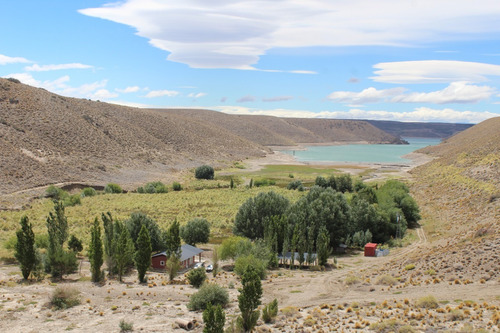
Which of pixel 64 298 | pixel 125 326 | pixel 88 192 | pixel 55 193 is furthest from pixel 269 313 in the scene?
pixel 88 192

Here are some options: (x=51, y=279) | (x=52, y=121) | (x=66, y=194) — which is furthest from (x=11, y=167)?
(x=51, y=279)

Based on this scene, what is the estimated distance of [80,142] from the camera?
312 ft

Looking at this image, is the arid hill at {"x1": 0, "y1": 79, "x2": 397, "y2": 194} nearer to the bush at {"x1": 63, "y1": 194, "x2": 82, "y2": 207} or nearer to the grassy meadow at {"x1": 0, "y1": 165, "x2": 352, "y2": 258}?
the bush at {"x1": 63, "y1": 194, "x2": 82, "y2": 207}

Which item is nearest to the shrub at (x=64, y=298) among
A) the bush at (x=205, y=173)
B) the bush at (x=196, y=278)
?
the bush at (x=196, y=278)

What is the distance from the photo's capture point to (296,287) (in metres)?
27.4

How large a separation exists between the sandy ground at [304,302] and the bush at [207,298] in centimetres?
42

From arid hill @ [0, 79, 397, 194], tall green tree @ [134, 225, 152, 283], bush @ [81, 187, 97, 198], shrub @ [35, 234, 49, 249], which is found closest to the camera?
tall green tree @ [134, 225, 152, 283]

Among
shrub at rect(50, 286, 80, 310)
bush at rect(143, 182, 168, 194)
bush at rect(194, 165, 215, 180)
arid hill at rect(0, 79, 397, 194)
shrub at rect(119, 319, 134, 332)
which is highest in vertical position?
arid hill at rect(0, 79, 397, 194)

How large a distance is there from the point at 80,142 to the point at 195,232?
207 ft

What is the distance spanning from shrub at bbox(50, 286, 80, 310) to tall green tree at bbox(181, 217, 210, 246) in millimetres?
17136

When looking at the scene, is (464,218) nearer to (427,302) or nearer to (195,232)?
(195,232)

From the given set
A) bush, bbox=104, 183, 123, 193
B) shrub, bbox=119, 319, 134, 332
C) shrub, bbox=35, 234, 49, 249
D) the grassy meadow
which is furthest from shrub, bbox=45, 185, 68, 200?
shrub, bbox=119, 319, 134, 332

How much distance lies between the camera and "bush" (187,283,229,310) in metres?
23.0

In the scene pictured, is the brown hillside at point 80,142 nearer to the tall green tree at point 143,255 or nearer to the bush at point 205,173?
the bush at point 205,173
